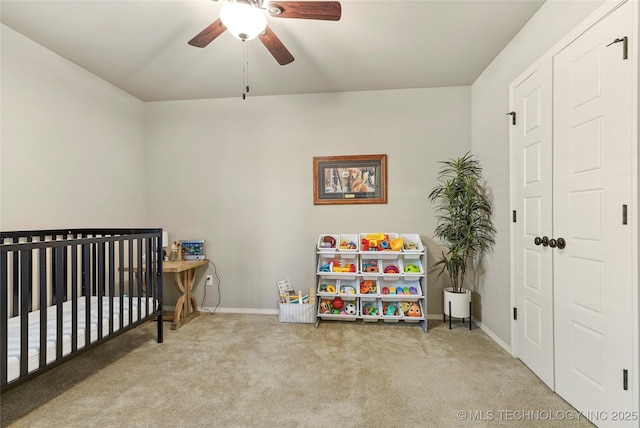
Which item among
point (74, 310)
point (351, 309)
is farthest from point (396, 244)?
point (74, 310)

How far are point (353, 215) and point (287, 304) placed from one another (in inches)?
47.3

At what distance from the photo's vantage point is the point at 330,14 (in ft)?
4.98

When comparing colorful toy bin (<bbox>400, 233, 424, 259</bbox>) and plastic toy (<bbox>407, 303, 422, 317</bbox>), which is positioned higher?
colorful toy bin (<bbox>400, 233, 424, 259</bbox>)

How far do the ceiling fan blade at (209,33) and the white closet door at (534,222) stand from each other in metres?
2.03

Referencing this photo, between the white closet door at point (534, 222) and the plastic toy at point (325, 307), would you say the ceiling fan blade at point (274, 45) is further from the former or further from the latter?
the plastic toy at point (325, 307)

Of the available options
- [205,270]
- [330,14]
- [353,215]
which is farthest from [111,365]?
[330,14]

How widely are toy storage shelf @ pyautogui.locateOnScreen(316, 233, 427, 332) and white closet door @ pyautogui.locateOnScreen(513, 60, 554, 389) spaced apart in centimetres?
82

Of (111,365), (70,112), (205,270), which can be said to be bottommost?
(111,365)

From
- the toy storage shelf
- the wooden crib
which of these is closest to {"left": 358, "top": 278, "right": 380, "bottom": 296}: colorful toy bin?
the toy storage shelf

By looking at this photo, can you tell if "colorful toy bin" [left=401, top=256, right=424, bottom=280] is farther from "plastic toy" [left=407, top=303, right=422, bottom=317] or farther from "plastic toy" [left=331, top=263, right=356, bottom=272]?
"plastic toy" [left=331, top=263, right=356, bottom=272]

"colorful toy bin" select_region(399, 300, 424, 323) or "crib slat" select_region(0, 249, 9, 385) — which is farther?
"colorful toy bin" select_region(399, 300, 424, 323)

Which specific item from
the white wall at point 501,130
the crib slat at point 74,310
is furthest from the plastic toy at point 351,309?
the crib slat at point 74,310

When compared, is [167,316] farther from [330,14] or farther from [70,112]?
[330,14]

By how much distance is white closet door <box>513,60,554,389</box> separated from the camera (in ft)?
5.99
